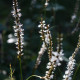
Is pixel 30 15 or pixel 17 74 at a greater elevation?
pixel 30 15

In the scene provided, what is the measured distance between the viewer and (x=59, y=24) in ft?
12.1

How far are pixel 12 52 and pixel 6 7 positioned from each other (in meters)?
1.95

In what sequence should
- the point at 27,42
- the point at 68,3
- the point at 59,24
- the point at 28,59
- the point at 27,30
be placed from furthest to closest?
the point at 68,3
the point at 59,24
the point at 27,30
the point at 27,42
the point at 28,59

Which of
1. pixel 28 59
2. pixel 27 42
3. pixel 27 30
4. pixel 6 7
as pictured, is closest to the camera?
pixel 28 59

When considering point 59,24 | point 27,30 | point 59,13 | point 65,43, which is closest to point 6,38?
point 27,30

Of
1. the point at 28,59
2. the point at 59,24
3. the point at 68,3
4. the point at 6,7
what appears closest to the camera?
the point at 28,59

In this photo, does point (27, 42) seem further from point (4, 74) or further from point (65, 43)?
point (4, 74)

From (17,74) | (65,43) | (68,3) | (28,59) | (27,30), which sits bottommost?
(17,74)

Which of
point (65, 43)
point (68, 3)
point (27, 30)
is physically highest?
point (68, 3)

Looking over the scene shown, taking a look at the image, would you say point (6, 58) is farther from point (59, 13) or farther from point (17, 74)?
point (59, 13)

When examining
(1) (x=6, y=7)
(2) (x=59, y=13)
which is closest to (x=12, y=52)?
(2) (x=59, y=13)

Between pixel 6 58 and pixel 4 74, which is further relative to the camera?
pixel 6 58

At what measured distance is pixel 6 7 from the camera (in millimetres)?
4512

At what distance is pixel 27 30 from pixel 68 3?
3.78 ft
